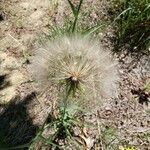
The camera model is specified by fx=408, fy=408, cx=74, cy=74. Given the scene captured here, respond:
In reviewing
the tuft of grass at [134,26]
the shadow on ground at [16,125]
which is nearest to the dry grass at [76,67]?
the shadow on ground at [16,125]

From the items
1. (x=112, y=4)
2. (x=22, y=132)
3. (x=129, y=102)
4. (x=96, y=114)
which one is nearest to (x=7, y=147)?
(x=22, y=132)

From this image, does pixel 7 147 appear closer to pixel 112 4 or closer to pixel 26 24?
pixel 26 24

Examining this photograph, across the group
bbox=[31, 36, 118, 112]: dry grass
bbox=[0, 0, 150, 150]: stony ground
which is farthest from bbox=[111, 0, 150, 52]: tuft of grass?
bbox=[31, 36, 118, 112]: dry grass

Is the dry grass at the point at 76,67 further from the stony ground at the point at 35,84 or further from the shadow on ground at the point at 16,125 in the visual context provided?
the shadow on ground at the point at 16,125

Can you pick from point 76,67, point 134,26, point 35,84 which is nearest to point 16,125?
point 35,84

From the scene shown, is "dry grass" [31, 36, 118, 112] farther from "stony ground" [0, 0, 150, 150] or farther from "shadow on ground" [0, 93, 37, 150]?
"shadow on ground" [0, 93, 37, 150]

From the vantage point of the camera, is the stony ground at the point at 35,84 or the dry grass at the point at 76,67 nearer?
the dry grass at the point at 76,67
